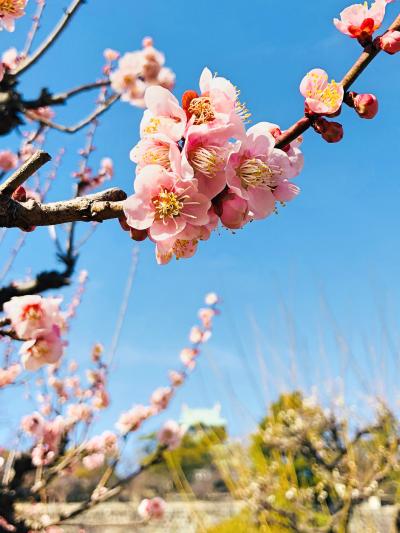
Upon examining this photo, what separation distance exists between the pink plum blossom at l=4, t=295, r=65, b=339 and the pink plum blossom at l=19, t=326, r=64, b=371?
2 cm

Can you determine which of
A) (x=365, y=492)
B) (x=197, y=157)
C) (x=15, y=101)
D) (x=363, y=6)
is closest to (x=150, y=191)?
(x=197, y=157)

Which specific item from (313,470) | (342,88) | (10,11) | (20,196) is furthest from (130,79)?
(313,470)

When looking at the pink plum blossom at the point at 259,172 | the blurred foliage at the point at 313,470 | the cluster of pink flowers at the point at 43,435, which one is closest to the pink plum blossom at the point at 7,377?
the cluster of pink flowers at the point at 43,435

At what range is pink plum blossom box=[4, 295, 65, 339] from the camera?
1.48m

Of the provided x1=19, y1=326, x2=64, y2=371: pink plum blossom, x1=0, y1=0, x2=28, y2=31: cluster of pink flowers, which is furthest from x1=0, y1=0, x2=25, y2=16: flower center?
x1=19, y1=326, x2=64, y2=371: pink plum blossom

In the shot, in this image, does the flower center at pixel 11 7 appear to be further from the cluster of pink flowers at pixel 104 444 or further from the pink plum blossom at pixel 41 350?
the cluster of pink flowers at pixel 104 444

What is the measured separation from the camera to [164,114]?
0.82m

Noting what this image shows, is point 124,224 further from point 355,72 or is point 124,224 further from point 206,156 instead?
point 355,72

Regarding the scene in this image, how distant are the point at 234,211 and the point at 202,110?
6.6 inches

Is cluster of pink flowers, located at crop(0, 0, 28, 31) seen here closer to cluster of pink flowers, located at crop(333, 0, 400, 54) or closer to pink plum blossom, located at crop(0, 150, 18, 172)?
cluster of pink flowers, located at crop(333, 0, 400, 54)

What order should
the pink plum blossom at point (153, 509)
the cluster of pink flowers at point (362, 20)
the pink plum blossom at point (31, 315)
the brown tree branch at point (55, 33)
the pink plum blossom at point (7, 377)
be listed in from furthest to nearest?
1. the pink plum blossom at point (153, 509)
2. the pink plum blossom at point (7, 377)
3. the brown tree branch at point (55, 33)
4. the pink plum blossom at point (31, 315)
5. the cluster of pink flowers at point (362, 20)

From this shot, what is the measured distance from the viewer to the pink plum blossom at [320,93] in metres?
0.83

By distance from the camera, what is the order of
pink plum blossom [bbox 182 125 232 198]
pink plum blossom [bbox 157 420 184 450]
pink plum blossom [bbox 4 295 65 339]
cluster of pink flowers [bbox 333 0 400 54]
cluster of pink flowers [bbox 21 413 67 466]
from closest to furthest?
pink plum blossom [bbox 182 125 232 198] < cluster of pink flowers [bbox 333 0 400 54] < pink plum blossom [bbox 4 295 65 339] < cluster of pink flowers [bbox 21 413 67 466] < pink plum blossom [bbox 157 420 184 450]

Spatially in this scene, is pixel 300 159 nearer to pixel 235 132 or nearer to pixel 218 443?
pixel 235 132
